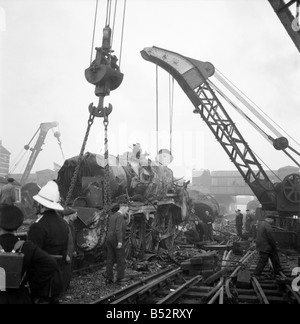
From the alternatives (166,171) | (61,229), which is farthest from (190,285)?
(166,171)

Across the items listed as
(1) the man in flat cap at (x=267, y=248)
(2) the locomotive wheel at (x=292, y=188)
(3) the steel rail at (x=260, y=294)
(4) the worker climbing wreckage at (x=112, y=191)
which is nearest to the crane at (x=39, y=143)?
(4) the worker climbing wreckage at (x=112, y=191)

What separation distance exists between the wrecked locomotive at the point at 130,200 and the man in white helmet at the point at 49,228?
2.96 meters

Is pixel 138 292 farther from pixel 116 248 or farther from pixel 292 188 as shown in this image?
pixel 292 188

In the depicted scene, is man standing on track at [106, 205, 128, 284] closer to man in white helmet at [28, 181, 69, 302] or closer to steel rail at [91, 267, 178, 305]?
steel rail at [91, 267, 178, 305]

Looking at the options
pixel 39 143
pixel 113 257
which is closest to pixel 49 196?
pixel 113 257

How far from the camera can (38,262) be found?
2557 mm

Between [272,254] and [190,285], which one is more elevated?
[272,254]

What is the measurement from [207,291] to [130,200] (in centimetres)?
410

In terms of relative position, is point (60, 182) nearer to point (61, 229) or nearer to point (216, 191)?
point (61, 229)

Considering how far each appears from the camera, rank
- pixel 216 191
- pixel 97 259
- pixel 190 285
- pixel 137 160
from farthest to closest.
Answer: pixel 216 191
pixel 137 160
pixel 97 259
pixel 190 285

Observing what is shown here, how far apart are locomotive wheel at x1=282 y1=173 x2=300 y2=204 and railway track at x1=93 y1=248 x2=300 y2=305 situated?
4942 millimetres

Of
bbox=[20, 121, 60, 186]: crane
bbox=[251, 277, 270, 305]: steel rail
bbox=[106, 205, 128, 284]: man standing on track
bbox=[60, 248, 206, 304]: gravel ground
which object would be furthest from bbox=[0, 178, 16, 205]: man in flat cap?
bbox=[20, 121, 60, 186]: crane

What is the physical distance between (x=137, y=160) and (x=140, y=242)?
9.68 ft
